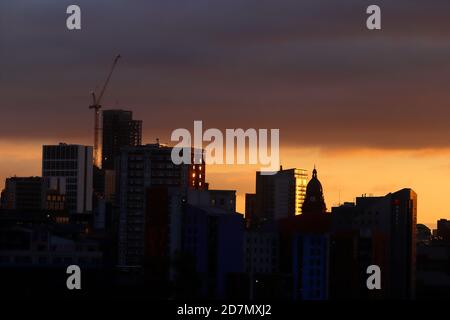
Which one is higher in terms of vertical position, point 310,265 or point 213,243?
point 213,243

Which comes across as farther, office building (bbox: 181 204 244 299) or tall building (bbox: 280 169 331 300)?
office building (bbox: 181 204 244 299)

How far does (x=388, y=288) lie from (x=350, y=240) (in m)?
7.72

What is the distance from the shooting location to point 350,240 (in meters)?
194

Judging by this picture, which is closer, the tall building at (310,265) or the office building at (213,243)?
Result: the tall building at (310,265)

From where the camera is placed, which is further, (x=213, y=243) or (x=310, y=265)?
(x=213, y=243)

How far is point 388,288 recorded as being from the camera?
19500 cm
